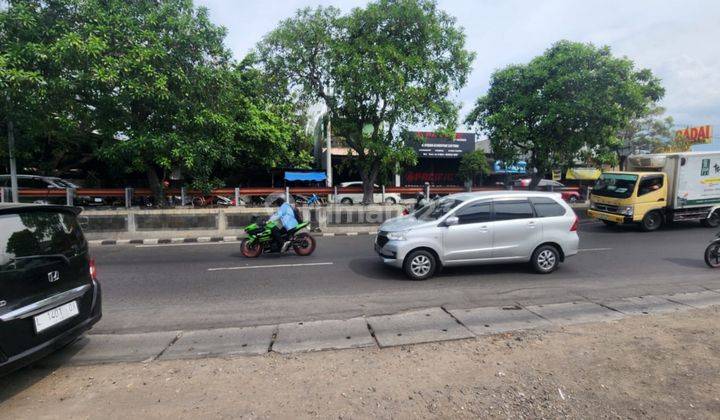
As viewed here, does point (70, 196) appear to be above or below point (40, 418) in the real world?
above

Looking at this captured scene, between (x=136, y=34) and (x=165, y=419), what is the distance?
36.5 ft

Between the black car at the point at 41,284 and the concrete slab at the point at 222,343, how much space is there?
0.93 m

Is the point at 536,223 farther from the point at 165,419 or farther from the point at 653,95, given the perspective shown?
the point at 653,95

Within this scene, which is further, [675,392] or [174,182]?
[174,182]

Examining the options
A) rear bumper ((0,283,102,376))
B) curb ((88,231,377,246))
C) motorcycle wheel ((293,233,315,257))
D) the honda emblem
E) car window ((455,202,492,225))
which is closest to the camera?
rear bumper ((0,283,102,376))

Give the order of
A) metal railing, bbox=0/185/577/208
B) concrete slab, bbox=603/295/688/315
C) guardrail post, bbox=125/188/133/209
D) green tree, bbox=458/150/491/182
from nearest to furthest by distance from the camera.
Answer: concrete slab, bbox=603/295/688/315
metal railing, bbox=0/185/577/208
guardrail post, bbox=125/188/133/209
green tree, bbox=458/150/491/182

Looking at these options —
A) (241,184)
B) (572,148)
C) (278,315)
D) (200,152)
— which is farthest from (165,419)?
(241,184)

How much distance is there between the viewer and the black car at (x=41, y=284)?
302 cm

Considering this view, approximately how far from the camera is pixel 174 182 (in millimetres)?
19266

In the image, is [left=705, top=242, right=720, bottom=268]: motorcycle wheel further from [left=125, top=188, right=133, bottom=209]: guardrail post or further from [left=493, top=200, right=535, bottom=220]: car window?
[left=125, top=188, right=133, bottom=209]: guardrail post

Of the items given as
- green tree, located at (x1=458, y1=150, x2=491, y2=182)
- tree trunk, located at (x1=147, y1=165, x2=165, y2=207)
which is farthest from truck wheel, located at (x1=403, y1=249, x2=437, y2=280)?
green tree, located at (x1=458, y1=150, x2=491, y2=182)

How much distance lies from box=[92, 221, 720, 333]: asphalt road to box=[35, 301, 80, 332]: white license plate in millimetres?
1188

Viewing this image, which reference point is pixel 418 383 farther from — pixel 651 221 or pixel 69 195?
pixel 69 195

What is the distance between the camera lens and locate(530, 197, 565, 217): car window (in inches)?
289
